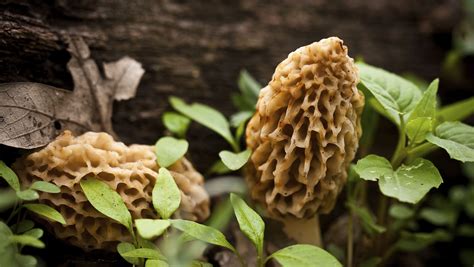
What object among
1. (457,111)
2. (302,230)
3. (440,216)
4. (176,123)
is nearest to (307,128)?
(302,230)

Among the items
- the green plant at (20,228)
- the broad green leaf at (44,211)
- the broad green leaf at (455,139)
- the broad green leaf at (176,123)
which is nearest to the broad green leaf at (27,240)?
the green plant at (20,228)

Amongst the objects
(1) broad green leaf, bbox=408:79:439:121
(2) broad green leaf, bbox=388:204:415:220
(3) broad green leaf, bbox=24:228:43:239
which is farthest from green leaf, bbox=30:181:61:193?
(2) broad green leaf, bbox=388:204:415:220

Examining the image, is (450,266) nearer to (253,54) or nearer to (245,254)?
(245,254)

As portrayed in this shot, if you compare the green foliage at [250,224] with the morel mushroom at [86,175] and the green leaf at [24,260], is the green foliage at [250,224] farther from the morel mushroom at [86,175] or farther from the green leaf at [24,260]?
the green leaf at [24,260]

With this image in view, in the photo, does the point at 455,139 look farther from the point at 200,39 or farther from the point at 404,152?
the point at 200,39

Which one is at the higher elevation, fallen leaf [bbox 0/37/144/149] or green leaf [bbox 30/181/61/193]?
fallen leaf [bbox 0/37/144/149]

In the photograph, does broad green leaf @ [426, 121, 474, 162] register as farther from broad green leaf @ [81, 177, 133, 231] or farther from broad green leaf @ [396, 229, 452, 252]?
broad green leaf @ [81, 177, 133, 231]
